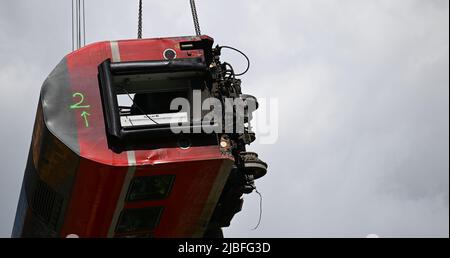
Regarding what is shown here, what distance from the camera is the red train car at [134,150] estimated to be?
1855cm

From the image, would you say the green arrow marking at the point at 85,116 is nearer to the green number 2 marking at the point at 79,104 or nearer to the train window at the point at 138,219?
the green number 2 marking at the point at 79,104

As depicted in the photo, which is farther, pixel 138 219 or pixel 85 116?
pixel 138 219

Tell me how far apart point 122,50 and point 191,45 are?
1754 millimetres

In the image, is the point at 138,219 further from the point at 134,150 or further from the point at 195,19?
the point at 195,19

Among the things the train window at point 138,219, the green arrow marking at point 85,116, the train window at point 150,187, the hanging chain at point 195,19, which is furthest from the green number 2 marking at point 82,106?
the hanging chain at point 195,19

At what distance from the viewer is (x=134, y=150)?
18609mm

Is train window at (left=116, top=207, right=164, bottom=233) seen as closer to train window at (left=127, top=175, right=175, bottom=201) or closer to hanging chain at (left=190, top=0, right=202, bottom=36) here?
train window at (left=127, top=175, right=175, bottom=201)

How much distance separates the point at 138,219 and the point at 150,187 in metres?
1.16

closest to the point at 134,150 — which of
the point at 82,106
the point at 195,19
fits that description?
the point at 82,106

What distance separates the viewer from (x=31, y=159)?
20562mm

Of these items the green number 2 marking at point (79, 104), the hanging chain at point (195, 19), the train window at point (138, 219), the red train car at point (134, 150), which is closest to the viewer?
the red train car at point (134, 150)

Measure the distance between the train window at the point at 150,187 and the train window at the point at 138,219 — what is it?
44 centimetres
